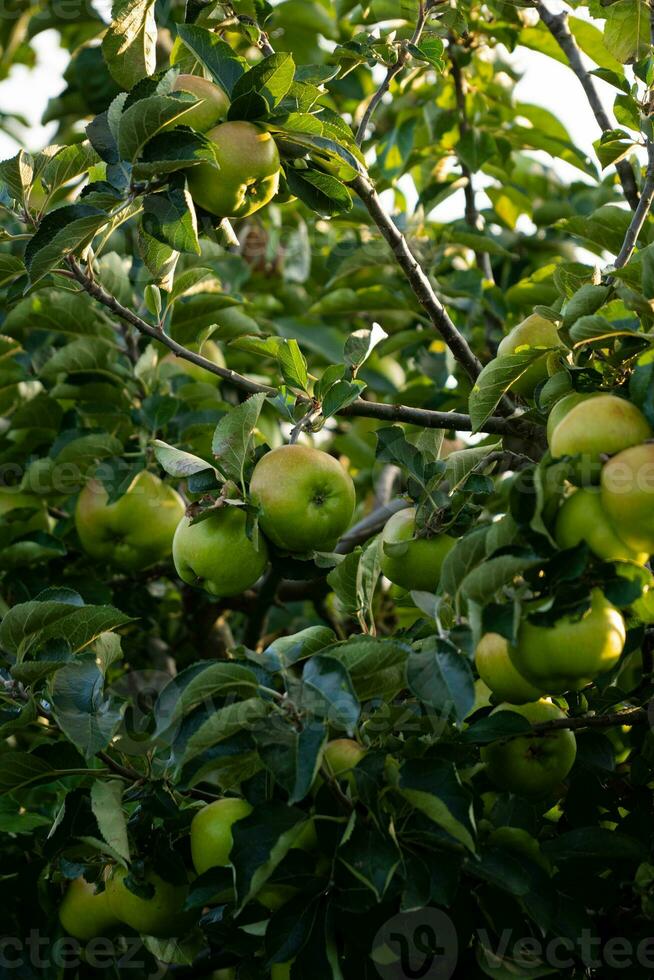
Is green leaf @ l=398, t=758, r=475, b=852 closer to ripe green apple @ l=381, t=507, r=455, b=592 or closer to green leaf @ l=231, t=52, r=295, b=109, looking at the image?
ripe green apple @ l=381, t=507, r=455, b=592

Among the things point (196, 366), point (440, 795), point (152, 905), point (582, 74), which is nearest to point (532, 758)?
point (440, 795)

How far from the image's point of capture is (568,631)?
1000 millimetres

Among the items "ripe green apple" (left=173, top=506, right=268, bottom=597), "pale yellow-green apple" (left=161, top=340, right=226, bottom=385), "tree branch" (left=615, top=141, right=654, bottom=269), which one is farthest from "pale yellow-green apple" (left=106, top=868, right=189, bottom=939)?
"pale yellow-green apple" (left=161, top=340, right=226, bottom=385)

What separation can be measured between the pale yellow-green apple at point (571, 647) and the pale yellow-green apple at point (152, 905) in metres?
0.53

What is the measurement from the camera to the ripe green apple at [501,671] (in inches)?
43.1

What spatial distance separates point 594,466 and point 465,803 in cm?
34

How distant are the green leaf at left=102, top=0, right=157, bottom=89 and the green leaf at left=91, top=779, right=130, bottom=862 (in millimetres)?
862

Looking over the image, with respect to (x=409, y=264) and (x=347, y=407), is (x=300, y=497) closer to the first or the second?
(x=347, y=407)

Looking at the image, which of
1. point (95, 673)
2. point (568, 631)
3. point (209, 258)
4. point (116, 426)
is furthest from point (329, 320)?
point (568, 631)

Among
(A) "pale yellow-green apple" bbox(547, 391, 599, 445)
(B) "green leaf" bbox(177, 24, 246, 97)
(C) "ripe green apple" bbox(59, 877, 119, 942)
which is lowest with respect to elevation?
(C) "ripe green apple" bbox(59, 877, 119, 942)

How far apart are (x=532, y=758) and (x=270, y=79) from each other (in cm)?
85

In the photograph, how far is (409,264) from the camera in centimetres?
144

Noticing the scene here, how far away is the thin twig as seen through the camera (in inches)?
56.9

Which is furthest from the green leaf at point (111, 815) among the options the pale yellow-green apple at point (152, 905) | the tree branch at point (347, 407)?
the tree branch at point (347, 407)
